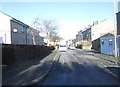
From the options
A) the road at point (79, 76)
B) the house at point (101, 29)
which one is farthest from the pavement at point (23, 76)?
the house at point (101, 29)

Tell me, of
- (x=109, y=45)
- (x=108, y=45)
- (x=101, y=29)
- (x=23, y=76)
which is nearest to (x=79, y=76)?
(x=23, y=76)

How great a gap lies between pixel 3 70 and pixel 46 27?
75514 millimetres

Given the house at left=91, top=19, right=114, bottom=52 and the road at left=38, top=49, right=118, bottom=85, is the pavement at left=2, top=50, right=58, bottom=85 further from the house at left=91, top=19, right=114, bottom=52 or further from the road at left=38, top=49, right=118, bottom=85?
the house at left=91, top=19, right=114, bottom=52

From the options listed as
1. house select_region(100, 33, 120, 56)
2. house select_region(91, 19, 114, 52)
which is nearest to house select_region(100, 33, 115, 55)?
house select_region(100, 33, 120, 56)

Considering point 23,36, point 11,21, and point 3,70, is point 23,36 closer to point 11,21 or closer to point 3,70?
point 11,21

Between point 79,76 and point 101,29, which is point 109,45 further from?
point 101,29

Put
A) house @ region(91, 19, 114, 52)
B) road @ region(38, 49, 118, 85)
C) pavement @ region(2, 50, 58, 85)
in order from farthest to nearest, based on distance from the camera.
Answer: house @ region(91, 19, 114, 52) → road @ region(38, 49, 118, 85) → pavement @ region(2, 50, 58, 85)

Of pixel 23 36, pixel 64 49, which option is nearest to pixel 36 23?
pixel 23 36

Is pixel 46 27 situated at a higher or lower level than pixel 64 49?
higher

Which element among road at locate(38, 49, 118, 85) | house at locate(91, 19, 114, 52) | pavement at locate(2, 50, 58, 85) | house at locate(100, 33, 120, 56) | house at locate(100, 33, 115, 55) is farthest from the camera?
house at locate(91, 19, 114, 52)

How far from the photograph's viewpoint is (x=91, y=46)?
10225 cm

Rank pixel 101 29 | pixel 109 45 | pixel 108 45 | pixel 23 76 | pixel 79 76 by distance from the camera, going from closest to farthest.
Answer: pixel 23 76, pixel 79 76, pixel 109 45, pixel 108 45, pixel 101 29

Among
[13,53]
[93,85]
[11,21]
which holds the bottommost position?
[93,85]

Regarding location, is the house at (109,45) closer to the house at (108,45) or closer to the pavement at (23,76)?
the house at (108,45)
